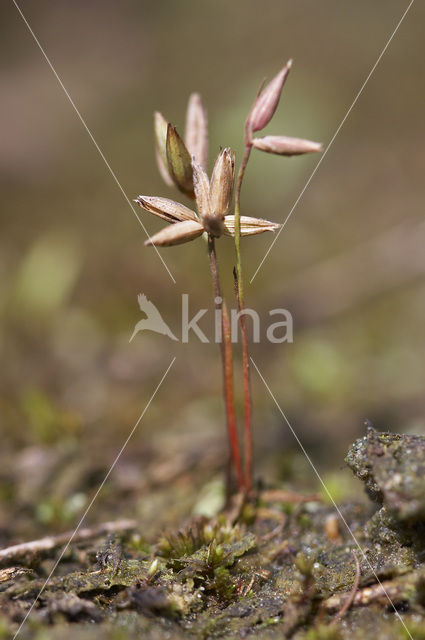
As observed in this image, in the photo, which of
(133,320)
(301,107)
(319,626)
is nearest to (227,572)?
(319,626)

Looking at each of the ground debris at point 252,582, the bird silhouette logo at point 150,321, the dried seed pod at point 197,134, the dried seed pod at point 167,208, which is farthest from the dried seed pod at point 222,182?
the bird silhouette logo at point 150,321

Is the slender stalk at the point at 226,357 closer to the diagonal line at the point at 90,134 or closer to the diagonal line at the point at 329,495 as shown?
the diagonal line at the point at 329,495

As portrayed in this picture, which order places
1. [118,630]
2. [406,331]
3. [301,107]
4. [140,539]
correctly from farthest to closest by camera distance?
[301,107], [406,331], [140,539], [118,630]

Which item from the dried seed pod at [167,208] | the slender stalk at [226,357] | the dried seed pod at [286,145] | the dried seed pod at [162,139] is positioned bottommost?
the slender stalk at [226,357]

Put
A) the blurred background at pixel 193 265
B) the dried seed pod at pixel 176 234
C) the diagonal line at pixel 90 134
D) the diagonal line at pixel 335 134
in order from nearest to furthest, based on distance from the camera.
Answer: the dried seed pod at pixel 176 234 < the blurred background at pixel 193 265 < the diagonal line at pixel 90 134 < the diagonal line at pixel 335 134

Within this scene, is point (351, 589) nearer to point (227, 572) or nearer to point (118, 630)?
point (227, 572)
